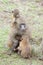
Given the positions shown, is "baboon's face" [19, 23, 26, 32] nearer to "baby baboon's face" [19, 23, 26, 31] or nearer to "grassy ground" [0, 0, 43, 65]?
"baby baboon's face" [19, 23, 26, 31]

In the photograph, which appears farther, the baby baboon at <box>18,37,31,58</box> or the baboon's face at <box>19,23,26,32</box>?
the baboon's face at <box>19,23,26,32</box>

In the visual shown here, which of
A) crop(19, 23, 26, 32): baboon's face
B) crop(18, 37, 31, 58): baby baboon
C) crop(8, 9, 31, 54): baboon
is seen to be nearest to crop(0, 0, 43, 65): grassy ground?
crop(18, 37, 31, 58): baby baboon

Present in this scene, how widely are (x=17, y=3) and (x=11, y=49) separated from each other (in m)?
4.37

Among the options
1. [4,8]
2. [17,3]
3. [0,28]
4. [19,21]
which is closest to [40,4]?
[17,3]

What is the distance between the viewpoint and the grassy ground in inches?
249

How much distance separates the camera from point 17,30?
6.70 m

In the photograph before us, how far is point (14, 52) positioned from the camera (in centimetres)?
678

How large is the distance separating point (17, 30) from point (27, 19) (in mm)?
2750

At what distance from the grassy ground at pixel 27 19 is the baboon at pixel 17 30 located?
25 centimetres

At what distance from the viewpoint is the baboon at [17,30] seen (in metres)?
6.64

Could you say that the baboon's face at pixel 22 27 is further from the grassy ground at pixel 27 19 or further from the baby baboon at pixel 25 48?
the grassy ground at pixel 27 19

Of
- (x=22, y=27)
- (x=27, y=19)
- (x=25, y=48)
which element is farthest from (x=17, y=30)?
(x=27, y=19)

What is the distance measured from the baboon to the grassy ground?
0.25 meters

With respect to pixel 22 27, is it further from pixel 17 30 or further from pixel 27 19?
pixel 27 19
